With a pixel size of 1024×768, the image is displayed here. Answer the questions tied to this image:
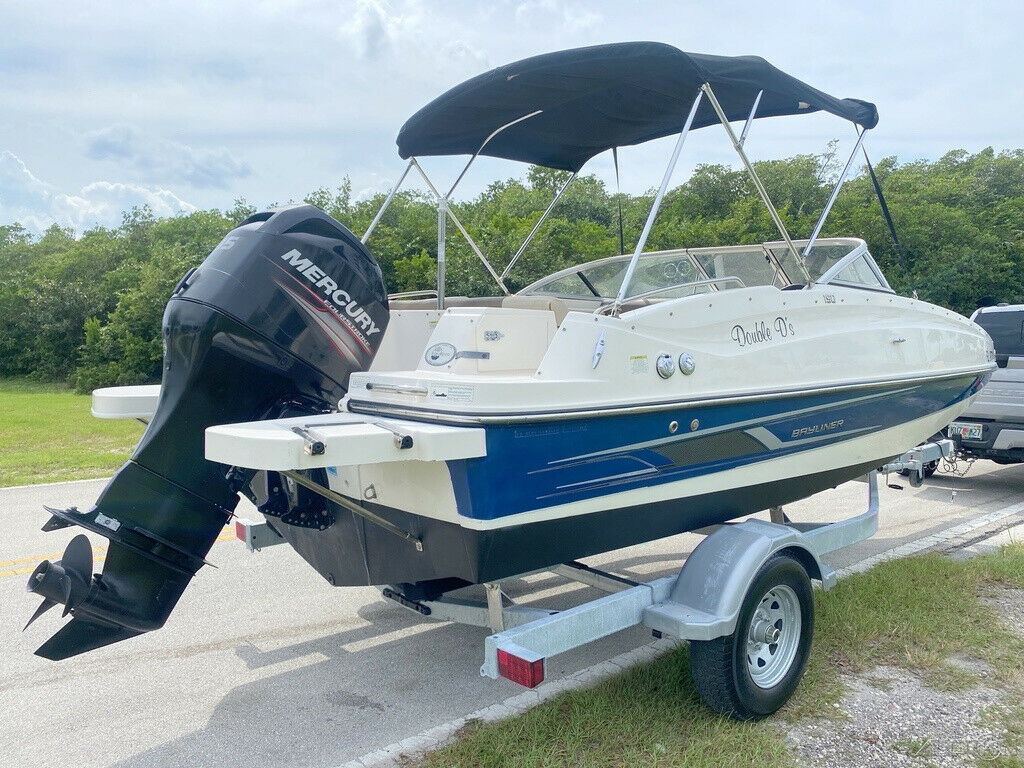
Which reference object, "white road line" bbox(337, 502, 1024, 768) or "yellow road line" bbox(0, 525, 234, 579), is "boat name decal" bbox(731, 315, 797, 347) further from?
"yellow road line" bbox(0, 525, 234, 579)

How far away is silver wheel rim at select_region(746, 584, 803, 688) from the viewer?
360cm

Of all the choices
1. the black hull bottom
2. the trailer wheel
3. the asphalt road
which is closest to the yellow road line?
the asphalt road

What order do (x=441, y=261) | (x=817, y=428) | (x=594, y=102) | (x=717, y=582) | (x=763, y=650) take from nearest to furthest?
1. (x=717, y=582)
2. (x=763, y=650)
3. (x=817, y=428)
4. (x=441, y=261)
5. (x=594, y=102)

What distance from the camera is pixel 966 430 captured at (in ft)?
24.9

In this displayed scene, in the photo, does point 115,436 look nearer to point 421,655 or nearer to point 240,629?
point 240,629

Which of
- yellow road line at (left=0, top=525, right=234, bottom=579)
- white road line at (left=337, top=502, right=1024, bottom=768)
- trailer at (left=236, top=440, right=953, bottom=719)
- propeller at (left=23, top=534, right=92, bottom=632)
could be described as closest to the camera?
propeller at (left=23, top=534, right=92, bottom=632)

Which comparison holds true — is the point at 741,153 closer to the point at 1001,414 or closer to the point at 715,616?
the point at 715,616

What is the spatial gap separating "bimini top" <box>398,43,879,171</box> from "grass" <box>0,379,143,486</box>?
19.1ft

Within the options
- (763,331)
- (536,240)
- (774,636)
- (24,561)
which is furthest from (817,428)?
(536,240)

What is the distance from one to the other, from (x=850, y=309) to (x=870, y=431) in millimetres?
808

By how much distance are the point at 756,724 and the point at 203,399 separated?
271 centimetres

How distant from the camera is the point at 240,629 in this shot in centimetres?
450

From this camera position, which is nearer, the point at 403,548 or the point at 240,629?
the point at 403,548

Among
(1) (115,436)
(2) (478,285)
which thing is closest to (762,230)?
(2) (478,285)
